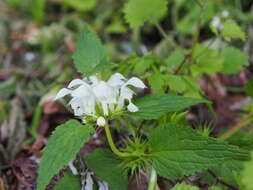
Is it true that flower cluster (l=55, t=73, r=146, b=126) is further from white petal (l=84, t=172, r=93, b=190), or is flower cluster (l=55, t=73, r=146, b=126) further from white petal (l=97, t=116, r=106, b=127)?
white petal (l=84, t=172, r=93, b=190)

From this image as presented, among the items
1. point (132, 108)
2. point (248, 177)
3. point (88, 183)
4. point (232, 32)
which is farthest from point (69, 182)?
point (232, 32)

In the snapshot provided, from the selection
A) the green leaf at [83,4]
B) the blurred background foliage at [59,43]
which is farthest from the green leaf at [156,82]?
the green leaf at [83,4]

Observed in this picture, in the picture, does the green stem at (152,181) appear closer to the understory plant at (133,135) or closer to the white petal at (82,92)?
the understory plant at (133,135)

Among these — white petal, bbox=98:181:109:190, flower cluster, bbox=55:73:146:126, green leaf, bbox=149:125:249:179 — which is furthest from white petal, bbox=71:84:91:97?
white petal, bbox=98:181:109:190

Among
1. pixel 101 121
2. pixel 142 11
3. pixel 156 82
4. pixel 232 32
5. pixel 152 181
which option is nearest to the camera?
pixel 101 121

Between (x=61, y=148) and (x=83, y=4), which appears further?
(x=83, y=4)

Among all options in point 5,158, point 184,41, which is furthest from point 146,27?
point 5,158

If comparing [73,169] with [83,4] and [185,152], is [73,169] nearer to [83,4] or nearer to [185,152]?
[185,152]

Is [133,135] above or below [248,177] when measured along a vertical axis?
above
